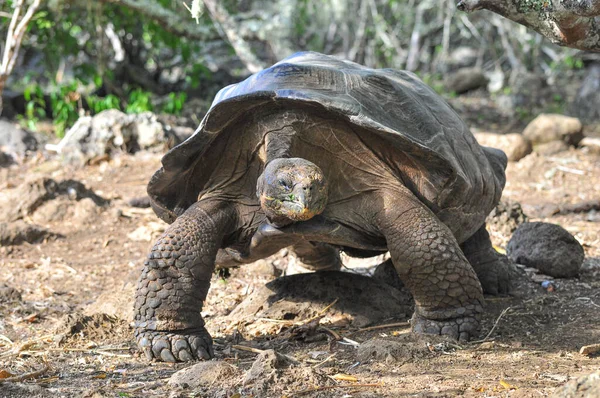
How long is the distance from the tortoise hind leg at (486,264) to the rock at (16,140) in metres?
6.04

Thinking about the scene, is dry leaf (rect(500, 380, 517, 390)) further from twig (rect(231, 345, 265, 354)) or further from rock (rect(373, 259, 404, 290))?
rock (rect(373, 259, 404, 290))

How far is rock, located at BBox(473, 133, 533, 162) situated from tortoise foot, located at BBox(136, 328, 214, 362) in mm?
5634

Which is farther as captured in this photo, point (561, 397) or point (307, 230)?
point (307, 230)

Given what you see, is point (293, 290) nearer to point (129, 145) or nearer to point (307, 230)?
point (307, 230)

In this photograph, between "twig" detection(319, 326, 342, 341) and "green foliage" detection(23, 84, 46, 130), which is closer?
"twig" detection(319, 326, 342, 341)

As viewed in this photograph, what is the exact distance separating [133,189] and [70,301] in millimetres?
2791

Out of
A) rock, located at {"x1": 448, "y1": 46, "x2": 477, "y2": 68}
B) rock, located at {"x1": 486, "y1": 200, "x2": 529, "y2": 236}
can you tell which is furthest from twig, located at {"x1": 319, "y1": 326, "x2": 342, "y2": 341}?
rock, located at {"x1": 448, "y1": 46, "x2": 477, "y2": 68}

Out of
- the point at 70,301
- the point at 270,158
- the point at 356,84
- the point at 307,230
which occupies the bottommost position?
the point at 70,301

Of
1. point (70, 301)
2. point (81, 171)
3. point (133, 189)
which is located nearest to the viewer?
point (70, 301)

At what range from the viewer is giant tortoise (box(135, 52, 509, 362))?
3.55 meters

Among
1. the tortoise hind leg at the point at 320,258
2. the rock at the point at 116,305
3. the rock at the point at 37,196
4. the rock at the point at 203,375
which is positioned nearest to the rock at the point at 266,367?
the rock at the point at 203,375

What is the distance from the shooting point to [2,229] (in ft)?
20.2

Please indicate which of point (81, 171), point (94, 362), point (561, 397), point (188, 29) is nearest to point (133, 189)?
point (81, 171)

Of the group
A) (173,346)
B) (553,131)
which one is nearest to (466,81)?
(553,131)
